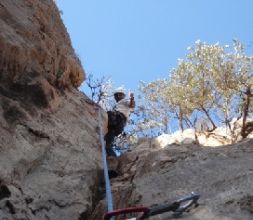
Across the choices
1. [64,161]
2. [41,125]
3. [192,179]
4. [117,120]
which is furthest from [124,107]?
[192,179]

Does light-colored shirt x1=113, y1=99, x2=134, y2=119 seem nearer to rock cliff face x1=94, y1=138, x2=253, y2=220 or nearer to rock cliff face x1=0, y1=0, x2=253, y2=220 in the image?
rock cliff face x1=0, y1=0, x2=253, y2=220

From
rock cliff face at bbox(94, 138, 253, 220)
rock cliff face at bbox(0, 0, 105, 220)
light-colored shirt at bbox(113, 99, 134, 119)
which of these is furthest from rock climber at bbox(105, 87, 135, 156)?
rock cliff face at bbox(94, 138, 253, 220)

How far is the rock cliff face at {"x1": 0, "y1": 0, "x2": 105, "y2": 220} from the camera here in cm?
555

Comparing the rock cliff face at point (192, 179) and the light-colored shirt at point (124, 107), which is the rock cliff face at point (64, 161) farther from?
the light-colored shirt at point (124, 107)

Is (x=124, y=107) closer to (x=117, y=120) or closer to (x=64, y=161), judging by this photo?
(x=117, y=120)

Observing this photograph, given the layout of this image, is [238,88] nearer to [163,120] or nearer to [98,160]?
[163,120]

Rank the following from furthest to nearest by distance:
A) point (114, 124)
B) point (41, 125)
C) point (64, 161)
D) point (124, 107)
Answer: point (124, 107) < point (114, 124) < point (41, 125) < point (64, 161)

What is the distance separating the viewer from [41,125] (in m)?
7.28

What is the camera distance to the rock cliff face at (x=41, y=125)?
5551mm

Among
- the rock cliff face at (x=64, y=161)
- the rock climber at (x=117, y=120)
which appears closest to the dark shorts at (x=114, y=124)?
the rock climber at (x=117, y=120)

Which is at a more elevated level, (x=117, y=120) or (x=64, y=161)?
(x=117, y=120)

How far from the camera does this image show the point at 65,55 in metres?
10.1

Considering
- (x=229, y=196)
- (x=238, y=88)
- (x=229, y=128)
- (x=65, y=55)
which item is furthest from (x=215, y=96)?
(x=229, y=196)

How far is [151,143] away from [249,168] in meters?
5.53
